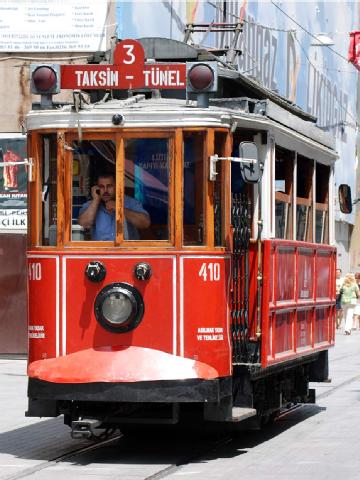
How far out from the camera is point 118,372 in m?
11.2

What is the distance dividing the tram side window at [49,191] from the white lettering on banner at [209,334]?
4.60 ft

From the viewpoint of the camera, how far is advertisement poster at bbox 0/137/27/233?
80.0 ft

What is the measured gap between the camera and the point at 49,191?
11789mm

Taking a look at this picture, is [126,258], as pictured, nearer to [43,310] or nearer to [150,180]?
[150,180]

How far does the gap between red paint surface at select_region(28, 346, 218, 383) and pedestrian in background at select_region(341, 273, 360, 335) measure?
24.9 m

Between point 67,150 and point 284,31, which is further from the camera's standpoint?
point 284,31

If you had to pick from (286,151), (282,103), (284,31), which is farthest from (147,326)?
(284,31)

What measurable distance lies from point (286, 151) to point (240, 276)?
1708 mm

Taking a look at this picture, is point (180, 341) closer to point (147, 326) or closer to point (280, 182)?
point (147, 326)

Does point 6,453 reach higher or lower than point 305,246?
lower

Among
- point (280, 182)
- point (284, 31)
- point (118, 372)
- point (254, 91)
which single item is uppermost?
point (284, 31)

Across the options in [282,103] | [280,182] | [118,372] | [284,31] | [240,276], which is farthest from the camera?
[284,31]

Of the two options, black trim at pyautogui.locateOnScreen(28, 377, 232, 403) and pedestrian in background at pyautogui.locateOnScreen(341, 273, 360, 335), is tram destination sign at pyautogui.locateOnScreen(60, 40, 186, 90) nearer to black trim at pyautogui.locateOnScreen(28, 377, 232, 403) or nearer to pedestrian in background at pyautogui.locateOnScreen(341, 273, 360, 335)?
black trim at pyautogui.locateOnScreen(28, 377, 232, 403)

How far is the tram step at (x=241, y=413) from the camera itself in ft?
38.7
